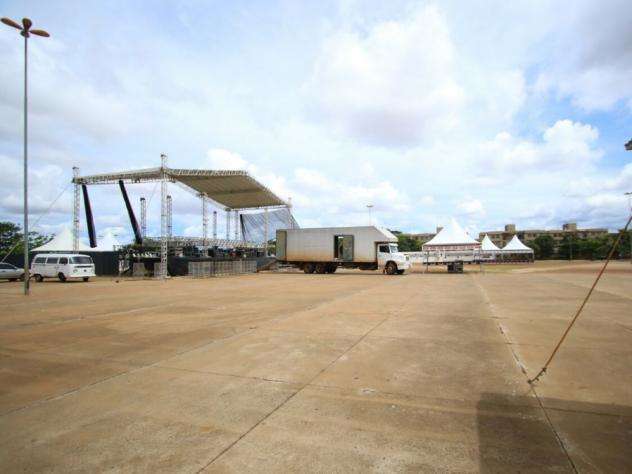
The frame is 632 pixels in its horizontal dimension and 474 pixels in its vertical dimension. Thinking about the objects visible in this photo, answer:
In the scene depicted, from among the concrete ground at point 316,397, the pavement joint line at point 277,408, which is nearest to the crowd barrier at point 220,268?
the concrete ground at point 316,397

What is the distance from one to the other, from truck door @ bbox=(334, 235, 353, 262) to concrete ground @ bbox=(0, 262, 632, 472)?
70.2 feet

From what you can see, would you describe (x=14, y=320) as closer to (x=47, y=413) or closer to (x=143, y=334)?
(x=143, y=334)

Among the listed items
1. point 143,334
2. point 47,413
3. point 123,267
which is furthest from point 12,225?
point 47,413

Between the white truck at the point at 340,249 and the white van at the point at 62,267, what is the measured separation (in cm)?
1388

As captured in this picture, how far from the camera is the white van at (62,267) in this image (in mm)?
25125

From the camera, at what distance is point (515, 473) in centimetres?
279

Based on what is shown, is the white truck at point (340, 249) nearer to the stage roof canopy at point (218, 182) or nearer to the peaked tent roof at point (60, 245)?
the stage roof canopy at point (218, 182)

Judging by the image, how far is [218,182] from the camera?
34250 mm

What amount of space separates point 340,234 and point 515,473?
27776 millimetres

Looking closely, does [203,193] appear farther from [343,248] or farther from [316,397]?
[316,397]

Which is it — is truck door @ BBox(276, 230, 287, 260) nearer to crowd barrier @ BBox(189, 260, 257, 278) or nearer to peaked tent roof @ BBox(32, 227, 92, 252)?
crowd barrier @ BBox(189, 260, 257, 278)

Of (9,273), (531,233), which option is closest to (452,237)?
(9,273)

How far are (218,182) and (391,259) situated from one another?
1609 centimetres

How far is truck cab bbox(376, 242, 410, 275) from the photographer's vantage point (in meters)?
28.7
